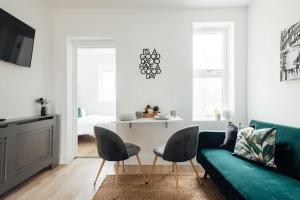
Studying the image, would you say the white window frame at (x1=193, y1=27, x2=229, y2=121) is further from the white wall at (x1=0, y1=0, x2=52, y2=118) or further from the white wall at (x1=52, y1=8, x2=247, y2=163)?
the white wall at (x1=0, y1=0, x2=52, y2=118)

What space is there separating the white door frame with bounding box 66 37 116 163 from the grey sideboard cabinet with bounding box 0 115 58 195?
0.32 m

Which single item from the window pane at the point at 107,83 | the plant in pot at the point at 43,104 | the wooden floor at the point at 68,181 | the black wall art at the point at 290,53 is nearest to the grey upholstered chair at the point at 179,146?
the wooden floor at the point at 68,181

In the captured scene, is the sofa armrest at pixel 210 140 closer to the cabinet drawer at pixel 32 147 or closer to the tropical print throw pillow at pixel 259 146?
the tropical print throw pillow at pixel 259 146

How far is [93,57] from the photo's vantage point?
229 inches

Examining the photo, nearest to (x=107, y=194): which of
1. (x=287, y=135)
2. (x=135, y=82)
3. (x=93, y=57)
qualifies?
(x=135, y=82)

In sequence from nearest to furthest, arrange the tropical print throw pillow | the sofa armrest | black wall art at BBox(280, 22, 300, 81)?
1. the tropical print throw pillow
2. black wall art at BBox(280, 22, 300, 81)
3. the sofa armrest

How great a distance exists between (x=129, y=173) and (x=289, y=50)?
2.52m

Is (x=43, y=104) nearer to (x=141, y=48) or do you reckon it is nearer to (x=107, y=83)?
(x=141, y=48)

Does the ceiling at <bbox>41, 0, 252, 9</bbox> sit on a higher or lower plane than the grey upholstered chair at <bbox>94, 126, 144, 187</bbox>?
higher

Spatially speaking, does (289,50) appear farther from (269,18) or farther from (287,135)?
(287,135)

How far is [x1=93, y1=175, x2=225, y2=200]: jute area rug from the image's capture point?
2.17 meters

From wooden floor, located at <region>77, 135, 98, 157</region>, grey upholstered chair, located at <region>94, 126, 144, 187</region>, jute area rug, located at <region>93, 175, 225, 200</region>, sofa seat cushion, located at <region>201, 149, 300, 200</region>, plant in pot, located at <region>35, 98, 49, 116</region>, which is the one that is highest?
plant in pot, located at <region>35, 98, 49, 116</region>

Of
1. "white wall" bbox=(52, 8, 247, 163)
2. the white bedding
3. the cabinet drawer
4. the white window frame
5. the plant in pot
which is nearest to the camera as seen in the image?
the cabinet drawer

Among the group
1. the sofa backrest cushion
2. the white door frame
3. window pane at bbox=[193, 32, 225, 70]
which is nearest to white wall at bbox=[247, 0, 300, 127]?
the sofa backrest cushion
